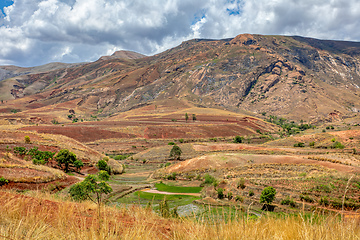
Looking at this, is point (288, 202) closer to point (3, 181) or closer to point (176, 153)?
point (3, 181)

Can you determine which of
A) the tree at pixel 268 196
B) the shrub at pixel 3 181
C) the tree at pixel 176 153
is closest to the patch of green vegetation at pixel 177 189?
the tree at pixel 268 196

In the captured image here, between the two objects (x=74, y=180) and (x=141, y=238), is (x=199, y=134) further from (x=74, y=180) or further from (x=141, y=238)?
(x=141, y=238)

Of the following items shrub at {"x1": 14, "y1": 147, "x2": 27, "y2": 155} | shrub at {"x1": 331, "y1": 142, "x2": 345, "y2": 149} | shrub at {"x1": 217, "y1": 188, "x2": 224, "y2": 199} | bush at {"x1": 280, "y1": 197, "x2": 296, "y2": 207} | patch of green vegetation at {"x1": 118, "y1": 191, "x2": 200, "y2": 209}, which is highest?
shrub at {"x1": 331, "y1": 142, "x2": 345, "y2": 149}

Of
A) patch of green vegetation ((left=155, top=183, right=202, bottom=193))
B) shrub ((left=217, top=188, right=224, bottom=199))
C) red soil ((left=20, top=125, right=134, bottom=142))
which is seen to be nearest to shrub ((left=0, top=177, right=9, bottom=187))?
patch of green vegetation ((left=155, top=183, right=202, bottom=193))

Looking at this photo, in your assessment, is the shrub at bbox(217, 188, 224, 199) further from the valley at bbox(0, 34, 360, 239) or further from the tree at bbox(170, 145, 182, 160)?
the tree at bbox(170, 145, 182, 160)

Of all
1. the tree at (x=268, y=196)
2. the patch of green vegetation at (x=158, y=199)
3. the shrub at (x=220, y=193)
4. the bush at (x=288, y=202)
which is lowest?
the patch of green vegetation at (x=158, y=199)

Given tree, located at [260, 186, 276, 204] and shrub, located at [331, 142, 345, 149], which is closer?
tree, located at [260, 186, 276, 204]

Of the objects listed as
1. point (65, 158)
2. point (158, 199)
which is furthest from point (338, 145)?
point (65, 158)

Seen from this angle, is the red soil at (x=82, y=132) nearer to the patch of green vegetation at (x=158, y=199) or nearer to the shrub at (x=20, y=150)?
the shrub at (x=20, y=150)

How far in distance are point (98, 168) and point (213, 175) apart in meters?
22.0

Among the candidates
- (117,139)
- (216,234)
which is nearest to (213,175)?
(216,234)

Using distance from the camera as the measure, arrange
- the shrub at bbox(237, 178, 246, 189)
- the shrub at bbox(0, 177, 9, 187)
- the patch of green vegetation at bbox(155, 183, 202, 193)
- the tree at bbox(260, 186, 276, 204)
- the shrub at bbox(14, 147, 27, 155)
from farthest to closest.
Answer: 1. the shrub at bbox(14, 147, 27, 155)
2. the patch of green vegetation at bbox(155, 183, 202, 193)
3. the shrub at bbox(237, 178, 246, 189)
4. the shrub at bbox(0, 177, 9, 187)
5. the tree at bbox(260, 186, 276, 204)

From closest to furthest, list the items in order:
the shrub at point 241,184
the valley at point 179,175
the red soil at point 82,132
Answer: the valley at point 179,175
the shrub at point 241,184
the red soil at point 82,132

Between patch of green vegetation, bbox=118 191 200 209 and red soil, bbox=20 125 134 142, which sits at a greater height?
red soil, bbox=20 125 134 142
